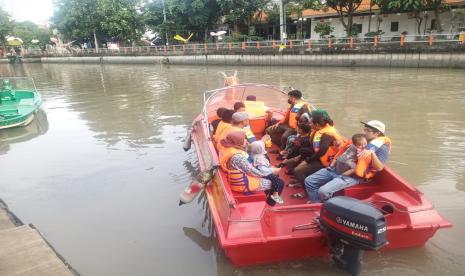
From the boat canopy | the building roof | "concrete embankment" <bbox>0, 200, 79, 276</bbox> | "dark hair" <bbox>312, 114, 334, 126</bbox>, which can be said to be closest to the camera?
"concrete embankment" <bbox>0, 200, 79, 276</bbox>

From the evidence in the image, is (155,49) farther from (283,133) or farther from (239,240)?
(239,240)

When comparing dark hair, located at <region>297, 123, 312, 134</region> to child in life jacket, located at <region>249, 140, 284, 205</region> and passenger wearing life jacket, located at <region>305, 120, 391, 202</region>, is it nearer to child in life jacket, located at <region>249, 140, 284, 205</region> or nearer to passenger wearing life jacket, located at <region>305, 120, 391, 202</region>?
passenger wearing life jacket, located at <region>305, 120, 391, 202</region>

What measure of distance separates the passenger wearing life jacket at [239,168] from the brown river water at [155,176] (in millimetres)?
798

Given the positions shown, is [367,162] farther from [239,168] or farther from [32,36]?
[32,36]

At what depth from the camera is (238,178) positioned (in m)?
3.76

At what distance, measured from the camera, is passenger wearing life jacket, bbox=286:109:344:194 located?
4406mm

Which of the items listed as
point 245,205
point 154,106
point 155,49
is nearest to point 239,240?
point 245,205

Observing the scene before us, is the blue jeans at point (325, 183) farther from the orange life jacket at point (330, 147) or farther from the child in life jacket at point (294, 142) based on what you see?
the child in life jacket at point (294, 142)

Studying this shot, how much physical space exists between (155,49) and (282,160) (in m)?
30.5

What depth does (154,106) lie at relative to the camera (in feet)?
41.6

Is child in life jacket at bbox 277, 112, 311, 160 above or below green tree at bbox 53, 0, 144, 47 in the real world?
below

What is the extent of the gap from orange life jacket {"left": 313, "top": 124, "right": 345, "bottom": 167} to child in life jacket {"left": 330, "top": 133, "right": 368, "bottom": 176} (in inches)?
14.2

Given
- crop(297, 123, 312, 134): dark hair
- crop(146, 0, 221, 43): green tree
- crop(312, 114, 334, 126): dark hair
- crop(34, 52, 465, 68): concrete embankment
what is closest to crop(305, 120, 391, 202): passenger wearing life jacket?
crop(312, 114, 334, 126): dark hair

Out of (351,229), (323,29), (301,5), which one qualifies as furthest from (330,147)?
(323,29)
